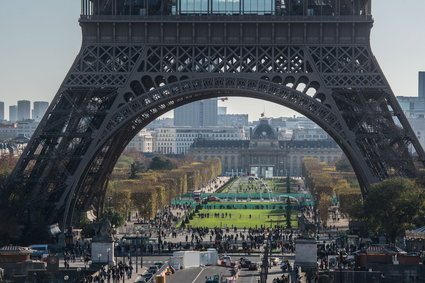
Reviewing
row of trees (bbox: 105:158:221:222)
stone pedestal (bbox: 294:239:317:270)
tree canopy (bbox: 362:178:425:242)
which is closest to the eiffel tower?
tree canopy (bbox: 362:178:425:242)

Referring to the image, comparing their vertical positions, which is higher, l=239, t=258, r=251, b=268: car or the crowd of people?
l=239, t=258, r=251, b=268: car

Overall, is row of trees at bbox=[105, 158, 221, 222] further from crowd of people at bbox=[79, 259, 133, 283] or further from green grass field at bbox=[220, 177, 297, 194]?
crowd of people at bbox=[79, 259, 133, 283]

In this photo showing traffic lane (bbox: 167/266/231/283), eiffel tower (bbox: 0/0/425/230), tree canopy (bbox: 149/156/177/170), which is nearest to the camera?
traffic lane (bbox: 167/266/231/283)

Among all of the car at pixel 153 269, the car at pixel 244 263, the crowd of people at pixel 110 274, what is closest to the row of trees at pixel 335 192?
the car at pixel 244 263

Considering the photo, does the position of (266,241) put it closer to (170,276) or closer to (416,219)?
(416,219)

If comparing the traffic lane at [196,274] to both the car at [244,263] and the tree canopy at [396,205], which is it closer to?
the car at [244,263]

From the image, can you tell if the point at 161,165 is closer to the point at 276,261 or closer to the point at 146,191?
the point at 146,191

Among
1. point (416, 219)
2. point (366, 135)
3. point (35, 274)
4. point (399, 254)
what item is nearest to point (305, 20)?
point (366, 135)
